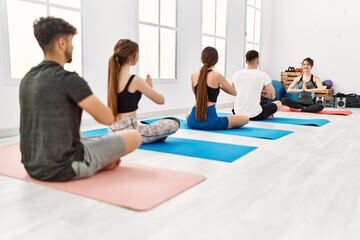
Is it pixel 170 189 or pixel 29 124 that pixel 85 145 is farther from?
pixel 170 189

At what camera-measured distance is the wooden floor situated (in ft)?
4.83

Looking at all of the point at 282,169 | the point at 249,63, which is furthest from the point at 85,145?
the point at 249,63

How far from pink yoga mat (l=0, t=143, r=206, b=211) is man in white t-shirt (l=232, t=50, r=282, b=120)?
102 inches

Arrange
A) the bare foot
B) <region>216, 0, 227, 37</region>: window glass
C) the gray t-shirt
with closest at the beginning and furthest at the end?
the gray t-shirt → the bare foot → <region>216, 0, 227, 37</region>: window glass

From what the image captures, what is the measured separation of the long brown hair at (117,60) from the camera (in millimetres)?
2717

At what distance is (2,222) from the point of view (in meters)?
1.55

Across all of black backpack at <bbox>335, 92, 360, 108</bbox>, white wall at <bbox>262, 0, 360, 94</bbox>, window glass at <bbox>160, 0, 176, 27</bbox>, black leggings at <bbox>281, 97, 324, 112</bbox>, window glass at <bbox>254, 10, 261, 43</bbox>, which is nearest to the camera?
window glass at <bbox>160, 0, 176, 27</bbox>

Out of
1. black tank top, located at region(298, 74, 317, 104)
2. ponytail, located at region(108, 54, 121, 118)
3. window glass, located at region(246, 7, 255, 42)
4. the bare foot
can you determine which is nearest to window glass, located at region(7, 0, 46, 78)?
ponytail, located at region(108, 54, 121, 118)

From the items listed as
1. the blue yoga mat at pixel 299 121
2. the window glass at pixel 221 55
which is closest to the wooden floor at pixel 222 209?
the blue yoga mat at pixel 299 121

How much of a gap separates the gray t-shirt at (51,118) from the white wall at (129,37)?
191 cm

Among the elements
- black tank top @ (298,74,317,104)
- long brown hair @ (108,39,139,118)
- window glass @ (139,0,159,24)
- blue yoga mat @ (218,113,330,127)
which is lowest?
blue yoga mat @ (218,113,330,127)

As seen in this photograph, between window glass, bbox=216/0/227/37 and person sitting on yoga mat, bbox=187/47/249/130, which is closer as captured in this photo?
person sitting on yoga mat, bbox=187/47/249/130

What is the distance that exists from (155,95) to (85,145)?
0.95 metres

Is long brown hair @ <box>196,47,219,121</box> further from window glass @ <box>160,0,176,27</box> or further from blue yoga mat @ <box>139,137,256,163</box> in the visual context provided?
window glass @ <box>160,0,176,27</box>
